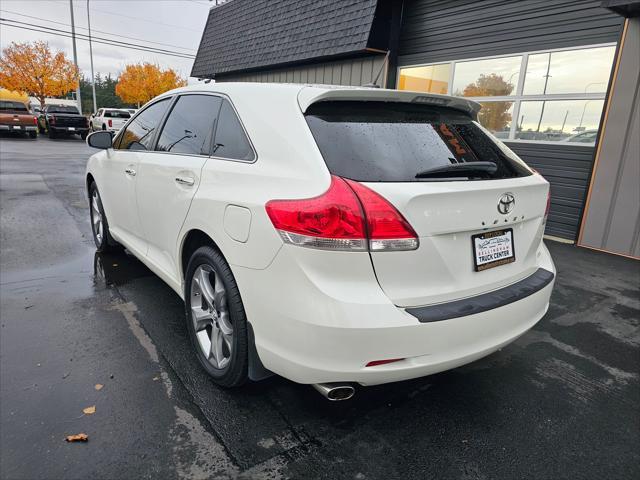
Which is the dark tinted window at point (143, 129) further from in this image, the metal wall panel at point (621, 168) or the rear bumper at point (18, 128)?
the rear bumper at point (18, 128)

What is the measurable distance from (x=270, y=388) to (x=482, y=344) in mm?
1207

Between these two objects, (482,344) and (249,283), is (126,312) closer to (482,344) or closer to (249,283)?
(249,283)

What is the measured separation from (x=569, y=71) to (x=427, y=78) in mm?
2695

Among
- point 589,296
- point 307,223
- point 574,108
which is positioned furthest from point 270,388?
point 574,108

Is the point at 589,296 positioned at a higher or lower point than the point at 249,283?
lower

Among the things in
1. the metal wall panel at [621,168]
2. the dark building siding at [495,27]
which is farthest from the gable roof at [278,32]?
the metal wall panel at [621,168]

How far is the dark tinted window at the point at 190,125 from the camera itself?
270cm

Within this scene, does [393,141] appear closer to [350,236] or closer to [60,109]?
[350,236]

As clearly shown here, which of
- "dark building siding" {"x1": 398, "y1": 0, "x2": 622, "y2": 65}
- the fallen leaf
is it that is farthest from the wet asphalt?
"dark building siding" {"x1": 398, "y1": 0, "x2": 622, "y2": 65}

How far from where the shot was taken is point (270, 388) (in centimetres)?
252

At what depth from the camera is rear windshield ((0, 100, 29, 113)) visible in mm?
21156

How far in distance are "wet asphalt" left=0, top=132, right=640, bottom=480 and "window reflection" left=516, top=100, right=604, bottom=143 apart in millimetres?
3522

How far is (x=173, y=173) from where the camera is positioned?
2805 mm

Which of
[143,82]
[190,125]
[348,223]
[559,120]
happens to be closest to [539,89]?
[559,120]
